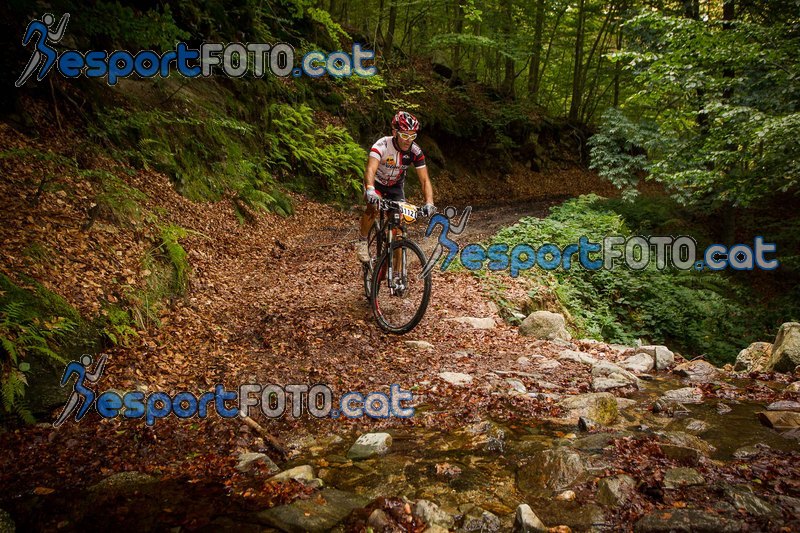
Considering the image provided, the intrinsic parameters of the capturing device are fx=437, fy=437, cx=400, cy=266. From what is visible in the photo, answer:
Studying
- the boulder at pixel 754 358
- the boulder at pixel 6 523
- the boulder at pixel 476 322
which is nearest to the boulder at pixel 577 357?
the boulder at pixel 476 322

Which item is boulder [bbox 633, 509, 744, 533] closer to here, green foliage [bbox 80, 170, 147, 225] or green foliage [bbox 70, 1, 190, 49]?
green foliage [bbox 80, 170, 147, 225]

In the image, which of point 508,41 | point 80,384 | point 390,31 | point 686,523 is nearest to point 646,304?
point 686,523

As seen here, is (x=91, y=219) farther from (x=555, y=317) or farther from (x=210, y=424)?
(x=555, y=317)

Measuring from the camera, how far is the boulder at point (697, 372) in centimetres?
552

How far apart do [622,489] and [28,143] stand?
812cm

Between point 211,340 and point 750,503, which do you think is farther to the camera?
point 211,340

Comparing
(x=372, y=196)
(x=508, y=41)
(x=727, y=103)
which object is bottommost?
(x=372, y=196)

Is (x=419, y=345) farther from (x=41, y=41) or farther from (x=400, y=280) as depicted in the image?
(x=41, y=41)

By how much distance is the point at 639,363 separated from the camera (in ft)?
19.4

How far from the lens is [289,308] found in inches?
256

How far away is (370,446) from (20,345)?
2.90 metres

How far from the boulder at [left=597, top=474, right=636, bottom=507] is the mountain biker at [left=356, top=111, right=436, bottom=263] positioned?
3.39 meters

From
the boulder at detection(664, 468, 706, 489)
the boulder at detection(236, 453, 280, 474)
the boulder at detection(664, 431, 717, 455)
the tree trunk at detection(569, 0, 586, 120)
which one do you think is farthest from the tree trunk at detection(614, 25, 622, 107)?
the boulder at detection(236, 453, 280, 474)

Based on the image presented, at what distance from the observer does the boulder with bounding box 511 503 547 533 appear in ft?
7.94
